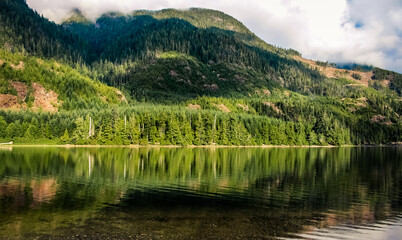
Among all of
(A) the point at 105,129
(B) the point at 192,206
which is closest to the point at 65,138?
(A) the point at 105,129

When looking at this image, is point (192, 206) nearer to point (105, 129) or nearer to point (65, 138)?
point (105, 129)

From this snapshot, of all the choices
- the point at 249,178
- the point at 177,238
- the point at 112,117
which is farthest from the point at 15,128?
the point at 177,238

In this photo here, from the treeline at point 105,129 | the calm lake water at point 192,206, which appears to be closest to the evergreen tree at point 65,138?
the treeline at point 105,129

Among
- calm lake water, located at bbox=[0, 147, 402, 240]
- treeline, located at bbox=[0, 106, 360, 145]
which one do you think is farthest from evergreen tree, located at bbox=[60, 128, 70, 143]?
calm lake water, located at bbox=[0, 147, 402, 240]

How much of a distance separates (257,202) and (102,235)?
21.3m

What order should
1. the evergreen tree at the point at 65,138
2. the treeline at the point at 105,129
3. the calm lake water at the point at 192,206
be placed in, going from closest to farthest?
the calm lake water at the point at 192,206, the evergreen tree at the point at 65,138, the treeline at the point at 105,129

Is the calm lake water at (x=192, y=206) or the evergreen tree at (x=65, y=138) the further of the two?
the evergreen tree at (x=65, y=138)

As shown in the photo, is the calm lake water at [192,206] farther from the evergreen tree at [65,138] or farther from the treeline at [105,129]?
the treeline at [105,129]

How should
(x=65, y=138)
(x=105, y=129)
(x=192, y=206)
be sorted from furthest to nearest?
(x=105, y=129), (x=65, y=138), (x=192, y=206)

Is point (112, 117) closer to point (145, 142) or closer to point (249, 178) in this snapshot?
point (145, 142)

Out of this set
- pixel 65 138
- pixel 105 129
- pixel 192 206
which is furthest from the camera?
pixel 105 129

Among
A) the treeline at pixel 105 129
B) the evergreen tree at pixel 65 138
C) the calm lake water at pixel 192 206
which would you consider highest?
the treeline at pixel 105 129

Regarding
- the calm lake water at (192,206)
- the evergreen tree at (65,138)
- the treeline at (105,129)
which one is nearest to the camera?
the calm lake water at (192,206)

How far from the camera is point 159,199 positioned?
4341cm
